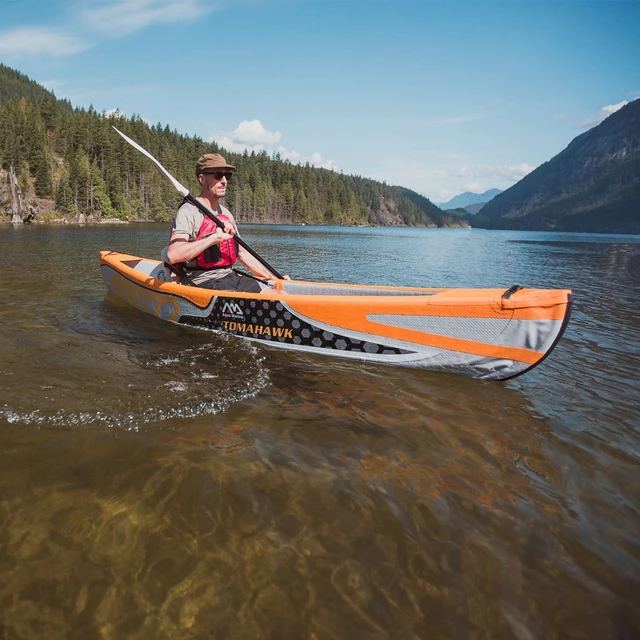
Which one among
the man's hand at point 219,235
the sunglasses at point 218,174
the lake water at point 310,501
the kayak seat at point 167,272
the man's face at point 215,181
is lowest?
the lake water at point 310,501

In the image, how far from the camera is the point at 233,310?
20.8 feet

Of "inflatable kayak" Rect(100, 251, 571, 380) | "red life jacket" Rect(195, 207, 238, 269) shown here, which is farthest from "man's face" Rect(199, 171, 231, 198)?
"inflatable kayak" Rect(100, 251, 571, 380)

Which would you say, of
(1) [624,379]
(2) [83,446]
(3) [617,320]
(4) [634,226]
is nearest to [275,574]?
(2) [83,446]

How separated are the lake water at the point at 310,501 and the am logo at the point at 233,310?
91 centimetres

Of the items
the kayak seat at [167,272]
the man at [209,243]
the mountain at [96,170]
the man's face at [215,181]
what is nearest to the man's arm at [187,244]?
the man at [209,243]

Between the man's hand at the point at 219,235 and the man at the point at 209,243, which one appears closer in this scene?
the man's hand at the point at 219,235

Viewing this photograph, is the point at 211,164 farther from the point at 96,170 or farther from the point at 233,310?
the point at 96,170

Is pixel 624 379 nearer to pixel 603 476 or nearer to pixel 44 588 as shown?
pixel 603 476

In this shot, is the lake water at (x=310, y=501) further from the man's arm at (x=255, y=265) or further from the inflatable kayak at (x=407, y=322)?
the man's arm at (x=255, y=265)

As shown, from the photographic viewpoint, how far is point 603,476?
3.33 metres

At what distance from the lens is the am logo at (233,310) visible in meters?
6.27

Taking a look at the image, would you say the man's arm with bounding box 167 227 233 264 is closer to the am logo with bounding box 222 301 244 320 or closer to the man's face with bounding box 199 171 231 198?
the man's face with bounding box 199 171 231 198

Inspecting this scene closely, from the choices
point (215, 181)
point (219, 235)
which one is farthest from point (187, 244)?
point (215, 181)

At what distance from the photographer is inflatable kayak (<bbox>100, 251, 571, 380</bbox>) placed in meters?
4.50
